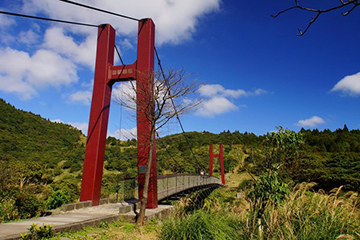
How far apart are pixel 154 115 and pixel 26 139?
94.4ft

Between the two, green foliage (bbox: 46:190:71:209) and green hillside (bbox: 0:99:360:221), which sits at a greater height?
green hillside (bbox: 0:99:360:221)

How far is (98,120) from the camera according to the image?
817cm

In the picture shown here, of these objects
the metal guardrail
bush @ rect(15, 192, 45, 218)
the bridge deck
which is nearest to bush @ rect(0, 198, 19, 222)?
bush @ rect(15, 192, 45, 218)

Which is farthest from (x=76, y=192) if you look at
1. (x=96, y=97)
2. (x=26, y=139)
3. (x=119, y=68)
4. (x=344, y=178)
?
(x=26, y=139)

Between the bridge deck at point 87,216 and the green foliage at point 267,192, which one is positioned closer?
the green foliage at point 267,192

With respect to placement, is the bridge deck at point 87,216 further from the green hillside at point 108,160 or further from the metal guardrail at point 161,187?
the green hillside at point 108,160

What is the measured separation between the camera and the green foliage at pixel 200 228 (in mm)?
3553

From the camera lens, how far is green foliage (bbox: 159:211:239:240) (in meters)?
3.55

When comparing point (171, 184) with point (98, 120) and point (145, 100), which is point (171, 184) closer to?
point (98, 120)

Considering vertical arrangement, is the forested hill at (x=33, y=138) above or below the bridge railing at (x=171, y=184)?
above

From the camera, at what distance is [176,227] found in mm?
4074

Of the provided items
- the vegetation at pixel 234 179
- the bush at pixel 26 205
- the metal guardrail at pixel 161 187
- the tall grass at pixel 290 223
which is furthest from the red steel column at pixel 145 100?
the tall grass at pixel 290 223

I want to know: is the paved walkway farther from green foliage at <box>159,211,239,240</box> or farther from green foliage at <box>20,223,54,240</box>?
green foliage at <box>159,211,239,240</box>

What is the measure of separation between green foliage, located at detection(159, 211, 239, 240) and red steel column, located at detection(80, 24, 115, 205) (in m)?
4.25
